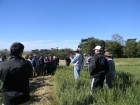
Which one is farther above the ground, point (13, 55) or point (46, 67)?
point (13, 55)

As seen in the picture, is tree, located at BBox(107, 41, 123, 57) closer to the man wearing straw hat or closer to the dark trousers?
the man wearing straw hat

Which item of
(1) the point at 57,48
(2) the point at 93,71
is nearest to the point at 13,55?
(2) the point at 93,71

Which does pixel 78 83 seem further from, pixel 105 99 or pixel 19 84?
pixel 19 84

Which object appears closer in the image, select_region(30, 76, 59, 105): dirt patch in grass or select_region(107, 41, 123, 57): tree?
select_region(30, 76, 59, 105): dirt patch in grass

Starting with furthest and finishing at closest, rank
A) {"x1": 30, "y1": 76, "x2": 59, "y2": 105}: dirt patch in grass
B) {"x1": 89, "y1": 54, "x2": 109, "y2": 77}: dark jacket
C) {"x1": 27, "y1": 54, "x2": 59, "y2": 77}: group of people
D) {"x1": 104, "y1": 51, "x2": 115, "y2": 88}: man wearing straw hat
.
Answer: {"x1": 27, "y1": 54, "x2": 59, "y2": 77}: group of people → {"x1": 104, "y1": 51, "x2": 115, "y2": 88}: man wearing straw hat → {"x1": 89, "y1": 54, "x2": 109, "y2": 77}: dark jacket → {"x1": 30, "y1": 76, "x2": 59, "y2": 105}: dirt patch in grass

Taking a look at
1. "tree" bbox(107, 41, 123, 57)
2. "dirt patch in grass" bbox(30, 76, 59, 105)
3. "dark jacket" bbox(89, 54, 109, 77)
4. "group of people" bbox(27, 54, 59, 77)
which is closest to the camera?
"dirt patch in grass" bbox(30, 76, 59, 105)

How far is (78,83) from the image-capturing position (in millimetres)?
10359

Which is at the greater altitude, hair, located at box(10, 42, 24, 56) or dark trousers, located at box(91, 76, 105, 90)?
hair, located at box(10, 42, 24, 56)

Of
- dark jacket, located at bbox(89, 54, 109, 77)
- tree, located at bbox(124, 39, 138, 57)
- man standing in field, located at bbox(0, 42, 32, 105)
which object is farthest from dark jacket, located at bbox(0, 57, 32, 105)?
tree, located at bbox(124, 39, 138, 57)

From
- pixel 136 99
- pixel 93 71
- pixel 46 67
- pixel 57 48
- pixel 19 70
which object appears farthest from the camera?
pixel 57 48

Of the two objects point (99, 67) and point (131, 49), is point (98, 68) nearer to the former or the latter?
point (99, 67)

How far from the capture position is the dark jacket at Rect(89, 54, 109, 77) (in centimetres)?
880

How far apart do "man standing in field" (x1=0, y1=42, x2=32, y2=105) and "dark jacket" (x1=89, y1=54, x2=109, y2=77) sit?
3546 mm

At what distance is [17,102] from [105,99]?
9.51ft
